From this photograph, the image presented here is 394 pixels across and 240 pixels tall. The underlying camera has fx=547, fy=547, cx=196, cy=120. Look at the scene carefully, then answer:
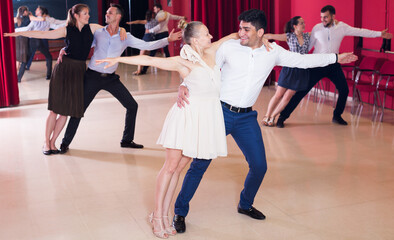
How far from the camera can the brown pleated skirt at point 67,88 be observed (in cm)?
575

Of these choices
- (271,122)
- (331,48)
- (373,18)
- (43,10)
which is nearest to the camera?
(271,122)

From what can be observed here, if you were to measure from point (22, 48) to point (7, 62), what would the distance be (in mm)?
680

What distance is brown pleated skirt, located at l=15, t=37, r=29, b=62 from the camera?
907 centimetres

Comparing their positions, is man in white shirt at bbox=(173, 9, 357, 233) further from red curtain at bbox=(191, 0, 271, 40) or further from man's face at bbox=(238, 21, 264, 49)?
red curtain at bbox=(191, 0, 271, 40)

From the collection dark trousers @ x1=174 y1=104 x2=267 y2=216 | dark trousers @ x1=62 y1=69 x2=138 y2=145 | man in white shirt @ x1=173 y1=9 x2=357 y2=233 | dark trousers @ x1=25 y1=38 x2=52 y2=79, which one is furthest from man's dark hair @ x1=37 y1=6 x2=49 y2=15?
dark trousers @ x1=174 y1=104 x2=267 y2=216

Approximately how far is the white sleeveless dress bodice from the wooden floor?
710mm

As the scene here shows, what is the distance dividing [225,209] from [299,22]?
3454 mm

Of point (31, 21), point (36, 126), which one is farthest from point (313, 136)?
point (31, 21)

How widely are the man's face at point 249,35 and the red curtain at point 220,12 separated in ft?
20.8

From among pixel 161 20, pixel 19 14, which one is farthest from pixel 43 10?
pixel 161 20

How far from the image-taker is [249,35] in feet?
12.6

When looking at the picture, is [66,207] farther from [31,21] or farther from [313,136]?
[31,21]

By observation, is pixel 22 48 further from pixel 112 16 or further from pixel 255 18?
pixel 255 18

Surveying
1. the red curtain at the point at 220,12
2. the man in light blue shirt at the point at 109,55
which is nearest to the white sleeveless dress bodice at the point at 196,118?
the man in light blue shirt at the point at 109,55
